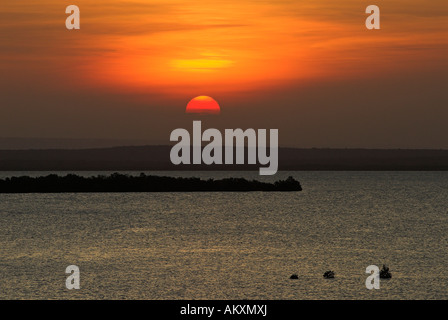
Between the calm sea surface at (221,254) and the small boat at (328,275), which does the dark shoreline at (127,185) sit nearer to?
the calm sea surface at (221,254)

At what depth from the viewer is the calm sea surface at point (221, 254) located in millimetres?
33656

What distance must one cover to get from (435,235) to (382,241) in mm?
9725

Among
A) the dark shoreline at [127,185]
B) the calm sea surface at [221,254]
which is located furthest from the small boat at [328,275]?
the dark shoreline at [127,185]

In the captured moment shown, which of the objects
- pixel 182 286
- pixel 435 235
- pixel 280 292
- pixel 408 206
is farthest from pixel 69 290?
pixel 408 206

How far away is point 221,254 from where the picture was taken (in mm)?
48625

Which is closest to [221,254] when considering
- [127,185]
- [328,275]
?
[328,275]

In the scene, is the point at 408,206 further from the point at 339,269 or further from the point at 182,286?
the point at 182,286

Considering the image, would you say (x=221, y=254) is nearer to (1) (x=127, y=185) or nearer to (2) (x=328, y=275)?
(2) (x=328, y=275)

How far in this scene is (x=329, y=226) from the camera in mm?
75062

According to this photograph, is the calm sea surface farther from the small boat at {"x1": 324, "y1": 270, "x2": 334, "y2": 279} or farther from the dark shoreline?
the dark shoreline

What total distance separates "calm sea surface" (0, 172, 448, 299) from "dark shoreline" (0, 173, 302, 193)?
6913 centimetres

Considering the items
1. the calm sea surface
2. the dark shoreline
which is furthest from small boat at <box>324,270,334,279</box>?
the dark shoreline

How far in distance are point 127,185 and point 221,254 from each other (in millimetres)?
128387

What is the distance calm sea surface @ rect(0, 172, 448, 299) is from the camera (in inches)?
1325
